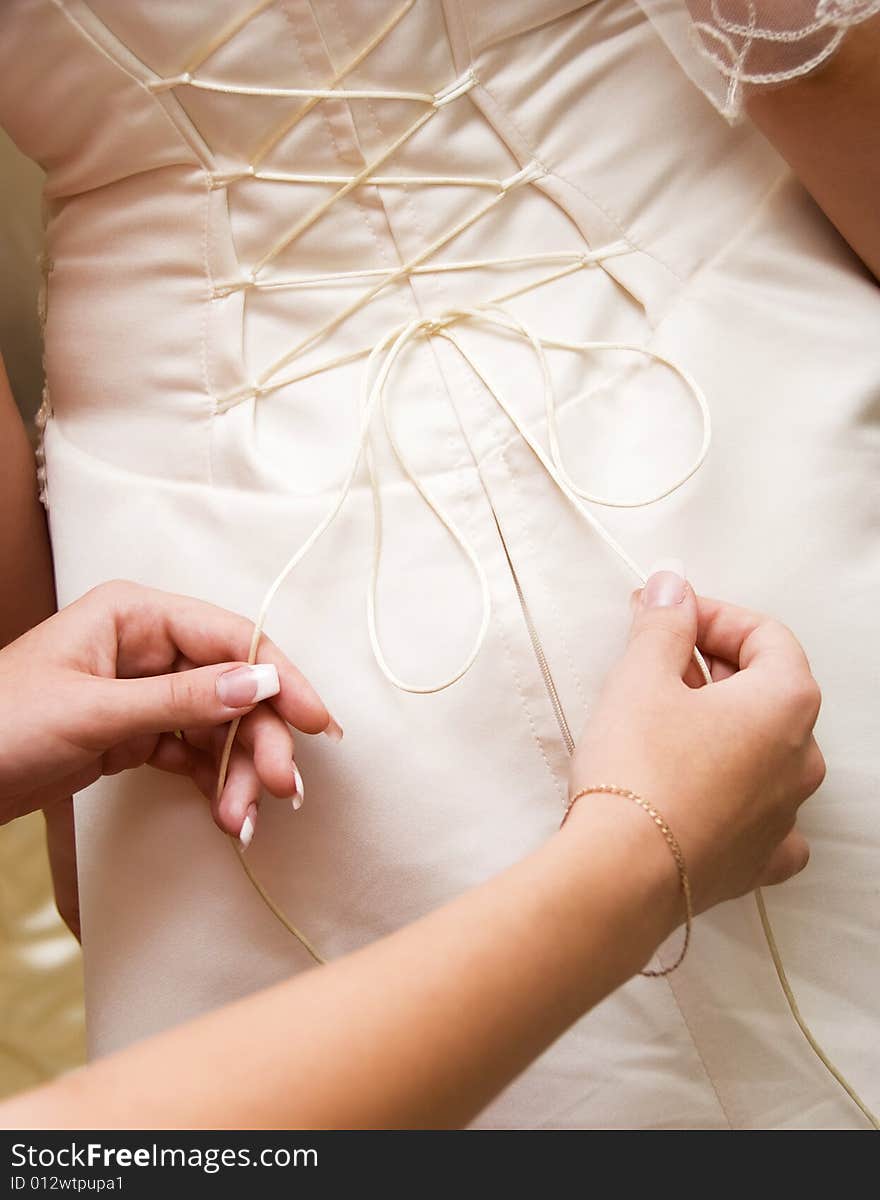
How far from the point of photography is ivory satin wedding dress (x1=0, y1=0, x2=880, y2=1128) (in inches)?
27.5

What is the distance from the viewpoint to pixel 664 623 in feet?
2.14

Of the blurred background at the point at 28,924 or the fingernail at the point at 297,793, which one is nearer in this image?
the fingernail at the point at 297,793

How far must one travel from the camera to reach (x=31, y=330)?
3.64ft

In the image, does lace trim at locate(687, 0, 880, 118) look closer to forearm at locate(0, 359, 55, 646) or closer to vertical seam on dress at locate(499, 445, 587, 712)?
vertical seam on dress at locate(499, 445, 587, 712)

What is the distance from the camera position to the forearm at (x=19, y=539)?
898 millimetres

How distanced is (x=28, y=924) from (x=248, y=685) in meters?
0.86

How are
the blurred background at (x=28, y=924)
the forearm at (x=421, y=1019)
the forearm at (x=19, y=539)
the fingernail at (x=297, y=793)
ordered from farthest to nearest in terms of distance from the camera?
the blurred background at (x=28, y=924)
the forearm at (x=19, y=539)
the fingernail at (x=297, y=793)
the forearm at (x=421, y=1019)

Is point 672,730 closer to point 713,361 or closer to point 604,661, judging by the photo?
point 604,661

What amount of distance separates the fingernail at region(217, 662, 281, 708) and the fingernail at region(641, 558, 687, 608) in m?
0.23

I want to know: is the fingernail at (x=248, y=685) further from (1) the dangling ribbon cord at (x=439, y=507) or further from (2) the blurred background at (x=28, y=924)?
(2) the blurred background at (x=28, y=924)

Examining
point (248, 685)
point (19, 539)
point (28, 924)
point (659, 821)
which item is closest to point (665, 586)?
point (659, 821)

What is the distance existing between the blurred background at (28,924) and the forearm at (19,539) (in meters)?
0.21

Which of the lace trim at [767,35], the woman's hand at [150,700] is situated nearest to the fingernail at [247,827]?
the woman's hand at [150,700]
